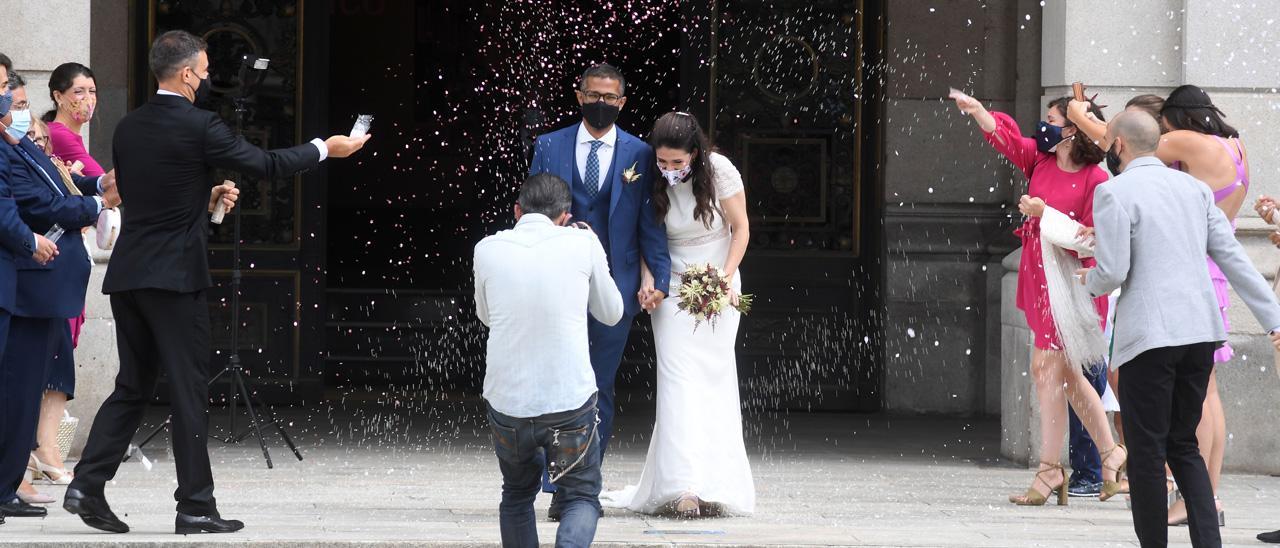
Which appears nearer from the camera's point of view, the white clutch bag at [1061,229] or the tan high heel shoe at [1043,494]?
the white clutch bag at [1061,229]

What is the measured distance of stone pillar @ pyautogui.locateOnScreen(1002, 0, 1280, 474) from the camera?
9.05 metres

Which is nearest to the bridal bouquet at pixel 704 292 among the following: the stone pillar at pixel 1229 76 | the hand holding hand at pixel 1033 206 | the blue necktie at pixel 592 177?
the blue necktie at pixel 592 177

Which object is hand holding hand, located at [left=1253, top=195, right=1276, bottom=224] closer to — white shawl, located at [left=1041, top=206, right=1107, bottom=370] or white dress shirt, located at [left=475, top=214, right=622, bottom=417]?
white shawl, located at [left=1041, top=206, right=1107, bottom=370]

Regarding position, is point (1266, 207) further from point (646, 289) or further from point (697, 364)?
point (646, 289)

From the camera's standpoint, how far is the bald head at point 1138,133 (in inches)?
247

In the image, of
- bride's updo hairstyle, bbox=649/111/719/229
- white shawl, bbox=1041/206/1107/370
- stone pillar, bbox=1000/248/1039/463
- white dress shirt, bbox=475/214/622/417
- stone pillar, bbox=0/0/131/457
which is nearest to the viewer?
white dress shirt, bbox=475/214/622/417

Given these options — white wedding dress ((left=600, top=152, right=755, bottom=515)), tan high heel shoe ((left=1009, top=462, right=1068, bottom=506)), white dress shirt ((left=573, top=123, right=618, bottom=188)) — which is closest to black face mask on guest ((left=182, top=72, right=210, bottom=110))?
white dress shirt ((left=573, top=123, right=618, bottom=188))

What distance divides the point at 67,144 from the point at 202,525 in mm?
2159

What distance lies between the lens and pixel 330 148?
22.3 feet

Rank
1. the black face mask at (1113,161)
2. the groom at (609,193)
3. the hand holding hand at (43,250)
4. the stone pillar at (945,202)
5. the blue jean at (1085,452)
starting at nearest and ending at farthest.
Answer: the black face mask at (1113,161)
the hand holding hand at (43,250)
the groom at (609,193)
the blue jean at (1085,452)
the stone pillar at (945,202)

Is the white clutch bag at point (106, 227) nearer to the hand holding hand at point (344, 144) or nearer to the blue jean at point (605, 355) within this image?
the hand holding hand at point (344, 144)

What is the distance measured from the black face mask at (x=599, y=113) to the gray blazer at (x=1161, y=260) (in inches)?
80.6

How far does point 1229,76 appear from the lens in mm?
9047

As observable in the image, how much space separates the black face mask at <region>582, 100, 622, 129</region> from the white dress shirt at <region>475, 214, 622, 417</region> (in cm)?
160
